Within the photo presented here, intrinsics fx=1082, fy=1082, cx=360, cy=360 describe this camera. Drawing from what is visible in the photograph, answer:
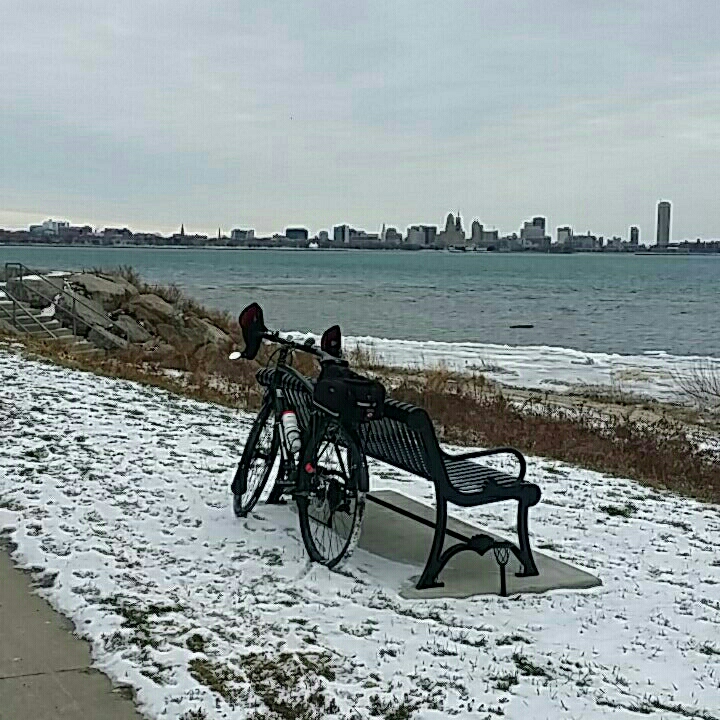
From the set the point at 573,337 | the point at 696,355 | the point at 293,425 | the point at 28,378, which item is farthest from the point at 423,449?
the point at 573,337

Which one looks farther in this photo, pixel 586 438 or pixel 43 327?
pixel 43 327

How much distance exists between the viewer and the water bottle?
21.1 feet

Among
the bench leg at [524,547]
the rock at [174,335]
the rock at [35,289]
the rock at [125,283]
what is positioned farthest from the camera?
the rock at [125,283]

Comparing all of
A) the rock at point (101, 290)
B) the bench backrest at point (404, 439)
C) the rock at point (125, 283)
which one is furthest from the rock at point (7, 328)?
the bench backrest at point (404, 439)

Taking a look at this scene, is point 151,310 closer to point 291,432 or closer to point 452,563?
point 291,432

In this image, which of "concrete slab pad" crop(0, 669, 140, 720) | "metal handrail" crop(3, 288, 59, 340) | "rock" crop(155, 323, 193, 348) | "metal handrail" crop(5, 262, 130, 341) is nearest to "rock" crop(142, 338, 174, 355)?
"rock" crop(155, 323, 193, 348)

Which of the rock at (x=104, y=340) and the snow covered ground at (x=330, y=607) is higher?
the snow covered ground at (x=330, y=607)

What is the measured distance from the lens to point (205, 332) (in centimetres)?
2775

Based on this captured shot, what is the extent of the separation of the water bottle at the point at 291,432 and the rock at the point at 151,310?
20.6m

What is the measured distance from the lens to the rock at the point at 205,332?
26.9m

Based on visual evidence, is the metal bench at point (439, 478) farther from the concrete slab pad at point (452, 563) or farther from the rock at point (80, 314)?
the rock at point (80, 314)

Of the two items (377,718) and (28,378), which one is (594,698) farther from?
(28,378)

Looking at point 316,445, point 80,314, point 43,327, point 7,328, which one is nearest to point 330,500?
point 316,445

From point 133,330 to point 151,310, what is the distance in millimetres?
2289
